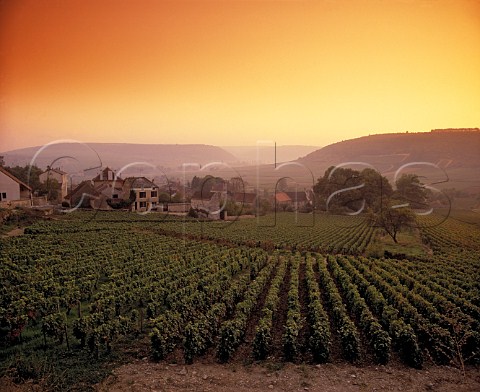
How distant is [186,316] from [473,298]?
45.0ft

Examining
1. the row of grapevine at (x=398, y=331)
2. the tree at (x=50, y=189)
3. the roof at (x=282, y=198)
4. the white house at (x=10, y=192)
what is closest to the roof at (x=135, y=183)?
the tree at (x=50, y=189)

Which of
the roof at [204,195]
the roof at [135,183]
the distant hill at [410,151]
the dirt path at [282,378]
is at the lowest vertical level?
the dirt path at [282,378]

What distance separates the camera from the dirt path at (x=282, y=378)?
9773 mm

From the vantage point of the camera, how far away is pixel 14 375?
9.49m

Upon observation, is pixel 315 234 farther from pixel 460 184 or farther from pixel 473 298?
pixel 460 184

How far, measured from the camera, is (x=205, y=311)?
1526 cm

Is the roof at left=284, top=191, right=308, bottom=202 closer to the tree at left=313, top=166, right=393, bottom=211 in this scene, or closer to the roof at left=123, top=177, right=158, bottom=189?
the tree at left=313, top=166, right=393, bottom=211

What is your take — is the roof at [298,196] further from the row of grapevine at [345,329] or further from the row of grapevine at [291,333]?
the row of grapevine at [291,333]

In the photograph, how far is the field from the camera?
37.6 ft

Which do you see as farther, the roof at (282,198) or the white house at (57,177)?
the roof at (282,198)

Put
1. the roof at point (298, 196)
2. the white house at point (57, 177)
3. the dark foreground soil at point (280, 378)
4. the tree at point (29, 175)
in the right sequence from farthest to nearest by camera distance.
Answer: the roof at point (298, 196), the white house at point (57, 177), the tree at point (29, 175), the dark foreground soil at point (280, 378)

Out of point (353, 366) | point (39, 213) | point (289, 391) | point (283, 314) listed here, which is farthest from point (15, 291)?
point (39, 213)

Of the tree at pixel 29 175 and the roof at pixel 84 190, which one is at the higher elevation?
the tree at pixel 29 175

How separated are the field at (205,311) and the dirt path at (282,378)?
43 centimetres
